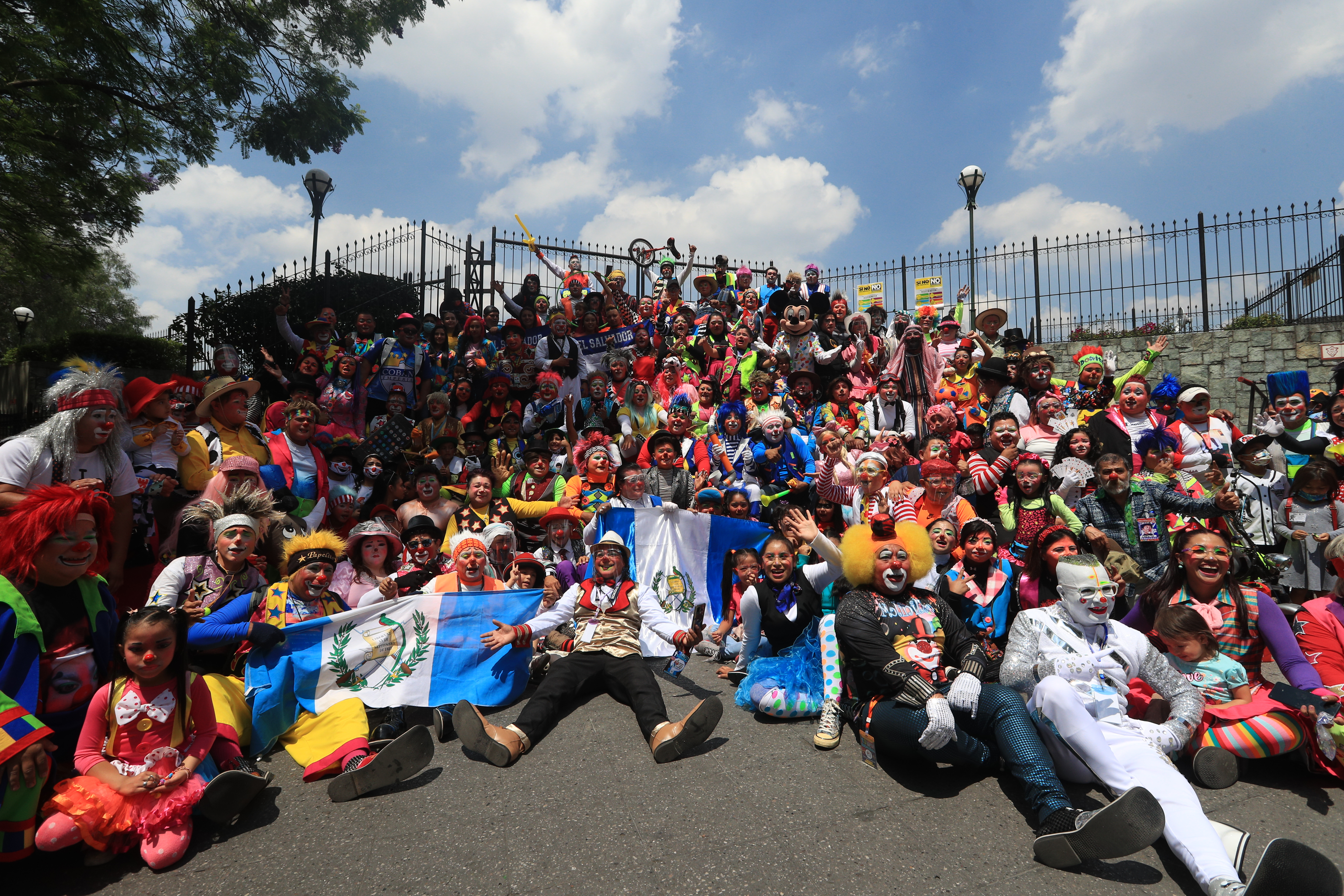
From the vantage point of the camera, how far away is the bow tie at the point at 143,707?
316cm

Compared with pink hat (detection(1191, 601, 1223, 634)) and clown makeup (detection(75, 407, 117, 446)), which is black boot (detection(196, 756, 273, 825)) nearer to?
clown makeup (detection(75, 407, 117, 446))

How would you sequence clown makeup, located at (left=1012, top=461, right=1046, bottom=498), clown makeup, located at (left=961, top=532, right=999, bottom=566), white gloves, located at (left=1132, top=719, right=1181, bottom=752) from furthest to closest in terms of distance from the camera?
clown makeup, located at (left=1012, top=461, right=1046, bottom=498)
clown makeup, located at (left=961, top=532, right=999, bottom=566)
white gloves, located at (left=1132, top=719, right=1181, bottom=752)

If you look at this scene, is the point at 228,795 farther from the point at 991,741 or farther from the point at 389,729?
the point at 991,741

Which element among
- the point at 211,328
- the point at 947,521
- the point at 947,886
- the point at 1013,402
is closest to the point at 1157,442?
the point at 1013,402

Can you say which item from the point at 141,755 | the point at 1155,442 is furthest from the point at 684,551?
the point at 1155,442

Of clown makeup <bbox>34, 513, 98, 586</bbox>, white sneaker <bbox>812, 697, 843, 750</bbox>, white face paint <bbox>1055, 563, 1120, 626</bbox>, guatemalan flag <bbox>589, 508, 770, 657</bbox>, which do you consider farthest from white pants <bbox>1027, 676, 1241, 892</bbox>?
clown makeup <bbox>34, 513, 98, 586</bbox>

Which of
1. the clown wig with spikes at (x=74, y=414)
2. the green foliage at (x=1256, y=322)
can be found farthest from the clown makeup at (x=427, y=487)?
the green foliage at (x=1256, y=322)

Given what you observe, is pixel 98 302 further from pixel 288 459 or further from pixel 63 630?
Answer: pixel 63 630

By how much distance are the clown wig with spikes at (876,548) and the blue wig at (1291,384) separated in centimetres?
555

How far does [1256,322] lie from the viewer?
13.0m

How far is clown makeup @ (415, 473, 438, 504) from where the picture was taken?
22.0ft

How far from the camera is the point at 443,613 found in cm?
486

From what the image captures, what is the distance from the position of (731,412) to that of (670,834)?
18.1 ft

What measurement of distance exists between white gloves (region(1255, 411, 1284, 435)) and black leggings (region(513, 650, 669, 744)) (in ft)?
22.3
